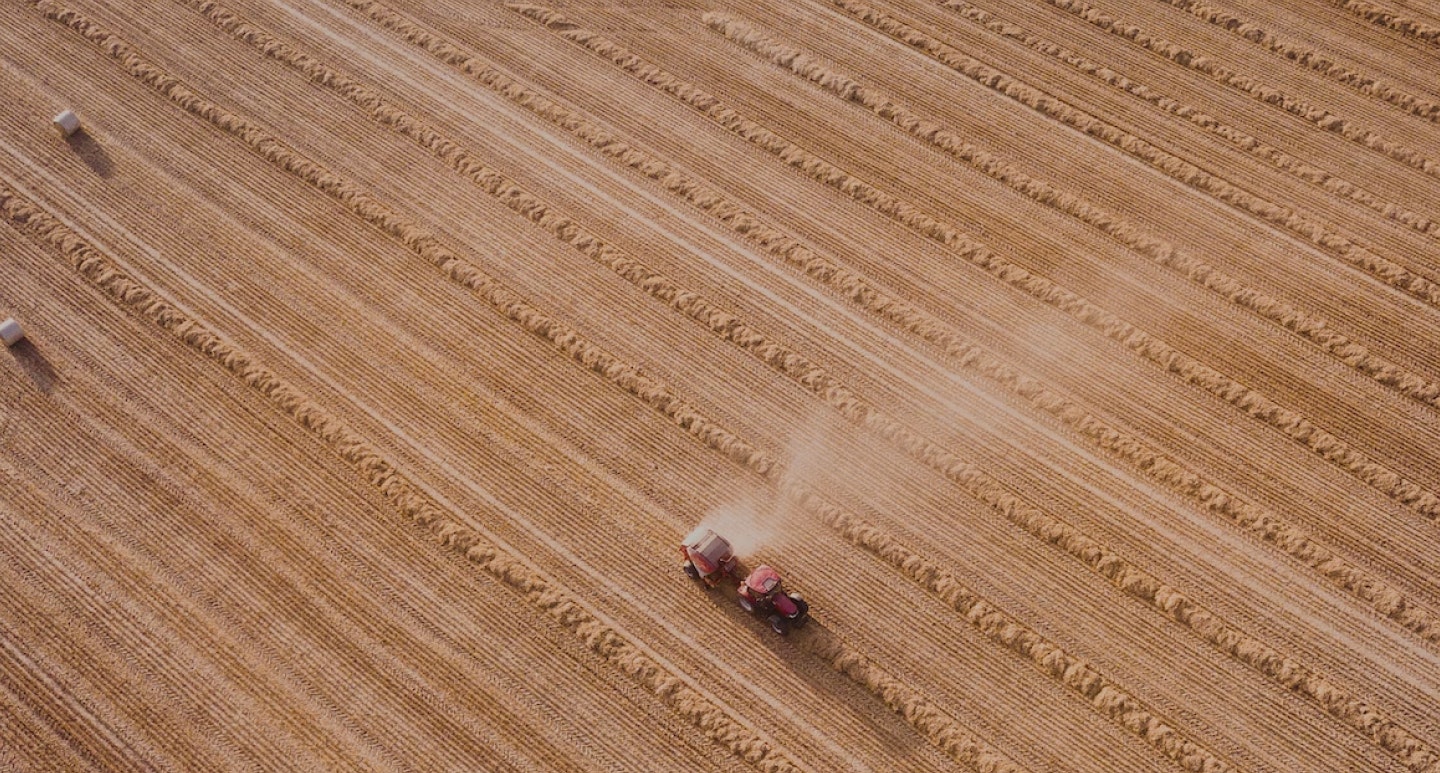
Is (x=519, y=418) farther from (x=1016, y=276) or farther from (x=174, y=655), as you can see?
Answer: (x=1016, y=276)

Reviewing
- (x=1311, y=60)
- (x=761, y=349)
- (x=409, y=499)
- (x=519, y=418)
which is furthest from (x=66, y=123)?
(x=1311, y=60)

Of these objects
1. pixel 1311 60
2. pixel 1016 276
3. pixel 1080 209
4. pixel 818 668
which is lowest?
pixel 818 668

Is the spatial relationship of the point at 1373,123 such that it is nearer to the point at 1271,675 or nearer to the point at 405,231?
the point at 1271,675

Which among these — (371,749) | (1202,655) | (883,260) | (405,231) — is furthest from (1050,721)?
(405,231)

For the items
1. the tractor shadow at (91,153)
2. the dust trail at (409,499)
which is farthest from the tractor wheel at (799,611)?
the tractor shadow at (91,153)

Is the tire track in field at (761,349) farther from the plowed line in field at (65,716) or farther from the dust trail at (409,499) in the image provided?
the plowed line in field at (65,716)
